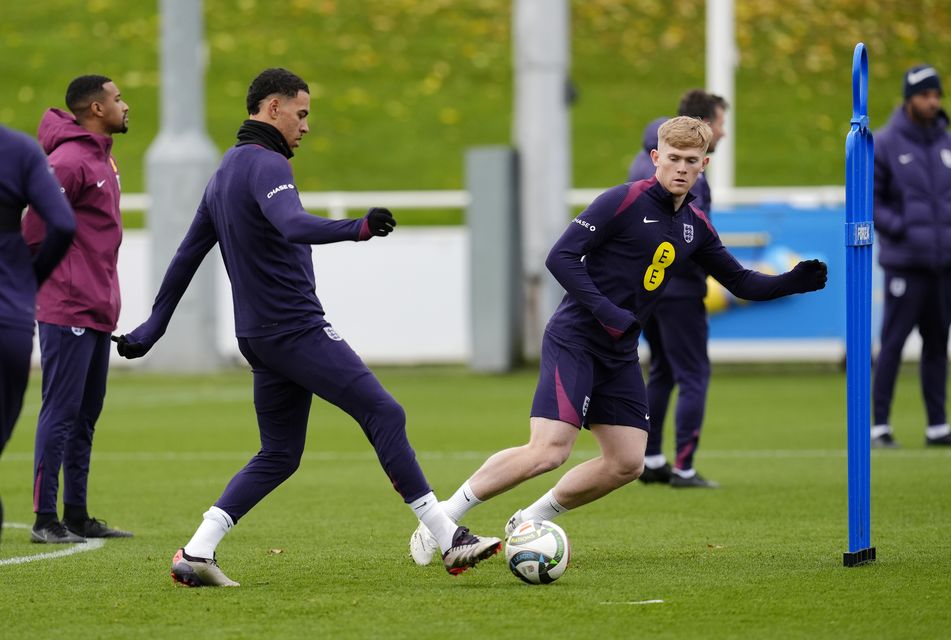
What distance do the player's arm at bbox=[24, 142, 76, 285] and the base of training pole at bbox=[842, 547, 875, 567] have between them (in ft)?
11.4

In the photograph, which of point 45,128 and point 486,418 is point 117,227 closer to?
point 45,128

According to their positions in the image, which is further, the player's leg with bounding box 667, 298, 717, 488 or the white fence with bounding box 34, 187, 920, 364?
the white fence with bounding box 34, 187, 920, 364

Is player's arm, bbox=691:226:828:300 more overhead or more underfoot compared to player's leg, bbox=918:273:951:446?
more overhead

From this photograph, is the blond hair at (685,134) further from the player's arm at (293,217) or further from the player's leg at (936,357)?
the player's leg at (936,357)

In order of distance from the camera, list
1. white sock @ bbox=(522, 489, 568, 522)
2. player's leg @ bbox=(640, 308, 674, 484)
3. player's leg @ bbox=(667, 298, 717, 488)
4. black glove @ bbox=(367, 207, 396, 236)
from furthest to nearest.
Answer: player's leg @ bbox=(640, 308, 674, 484) → player's leg @ bbox=(667, 298, 717, 488) → white sock @ bbox=(522, 489, 568, 522) → black glove @ bbox=(367, 207, 396, 236)

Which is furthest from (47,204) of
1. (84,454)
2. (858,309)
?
(858,309)

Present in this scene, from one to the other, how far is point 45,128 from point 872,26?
2958 centimetres

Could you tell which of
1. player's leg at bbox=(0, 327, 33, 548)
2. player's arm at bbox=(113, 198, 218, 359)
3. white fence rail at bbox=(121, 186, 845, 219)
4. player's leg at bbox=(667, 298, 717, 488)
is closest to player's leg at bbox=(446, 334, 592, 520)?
player's arm at bbox=(113, 198, 218, 359)

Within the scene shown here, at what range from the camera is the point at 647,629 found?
584cm

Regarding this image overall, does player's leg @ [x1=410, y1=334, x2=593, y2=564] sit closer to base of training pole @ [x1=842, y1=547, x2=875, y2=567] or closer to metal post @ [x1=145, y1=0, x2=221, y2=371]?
base of training pole @ [x1=842, y1=547, x2=875, y2=567]

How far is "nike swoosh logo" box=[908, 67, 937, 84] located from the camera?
39.3ft

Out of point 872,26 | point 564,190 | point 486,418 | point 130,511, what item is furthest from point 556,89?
point 872,26


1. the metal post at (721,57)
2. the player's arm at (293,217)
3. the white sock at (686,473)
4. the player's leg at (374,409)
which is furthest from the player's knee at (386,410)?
the metal post at (721,57)

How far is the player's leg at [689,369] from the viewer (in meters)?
10.2
